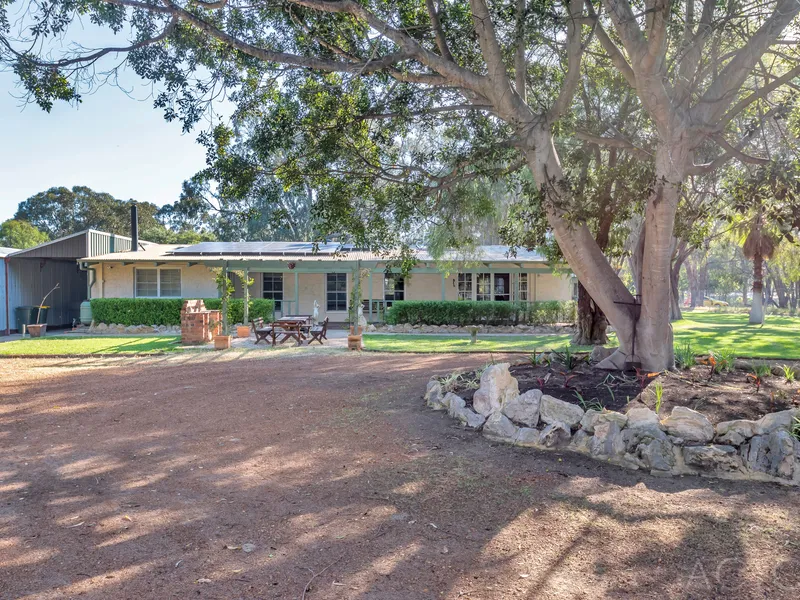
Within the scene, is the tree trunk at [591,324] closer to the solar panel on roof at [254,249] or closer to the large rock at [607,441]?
the large rock at [607,441]

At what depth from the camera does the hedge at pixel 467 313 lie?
2086 centimetres

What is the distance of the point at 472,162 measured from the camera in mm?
7676

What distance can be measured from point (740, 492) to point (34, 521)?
17.4 ft

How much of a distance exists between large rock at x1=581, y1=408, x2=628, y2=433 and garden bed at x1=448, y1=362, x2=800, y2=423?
1.28 ft

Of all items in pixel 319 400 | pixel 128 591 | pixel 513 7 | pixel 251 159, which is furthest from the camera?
pixel 251 159

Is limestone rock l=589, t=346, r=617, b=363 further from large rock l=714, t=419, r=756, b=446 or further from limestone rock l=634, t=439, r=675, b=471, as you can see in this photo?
limestone rock l=634, t=439, r=675, b=471

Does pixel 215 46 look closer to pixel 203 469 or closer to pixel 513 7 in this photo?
pixel 513 7

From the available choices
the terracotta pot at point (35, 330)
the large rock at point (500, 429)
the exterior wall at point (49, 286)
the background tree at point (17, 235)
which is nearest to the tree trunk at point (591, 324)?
the large rock at point (500, 429)

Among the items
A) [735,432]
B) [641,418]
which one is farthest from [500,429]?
[735,432]

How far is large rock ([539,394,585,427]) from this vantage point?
575 centimetres

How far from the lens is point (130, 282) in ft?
71.4

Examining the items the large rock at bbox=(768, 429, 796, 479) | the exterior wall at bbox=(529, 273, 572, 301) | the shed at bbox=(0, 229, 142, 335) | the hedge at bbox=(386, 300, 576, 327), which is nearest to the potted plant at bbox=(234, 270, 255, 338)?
the hedge at bbox=(386, 300, 576, 327)

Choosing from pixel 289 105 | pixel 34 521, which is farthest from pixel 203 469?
pixel 289 105

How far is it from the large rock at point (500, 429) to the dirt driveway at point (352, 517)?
0.18m
